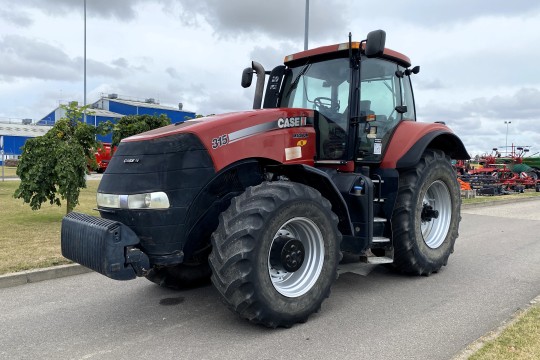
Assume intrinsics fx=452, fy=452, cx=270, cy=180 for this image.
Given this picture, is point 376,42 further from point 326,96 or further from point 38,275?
point 38,275

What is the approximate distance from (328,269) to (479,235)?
604cm

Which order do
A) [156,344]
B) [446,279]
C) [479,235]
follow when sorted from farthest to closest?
[479,235], [446,279], [156,344]

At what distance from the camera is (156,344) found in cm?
367

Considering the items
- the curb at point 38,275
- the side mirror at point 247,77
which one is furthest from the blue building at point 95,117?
the side mirror at point 247,77

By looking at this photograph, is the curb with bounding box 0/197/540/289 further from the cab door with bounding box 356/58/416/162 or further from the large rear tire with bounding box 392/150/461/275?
the large rear tire with bounding box 392/150/461/275

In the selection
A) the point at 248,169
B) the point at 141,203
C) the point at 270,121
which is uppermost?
the point at 270,121

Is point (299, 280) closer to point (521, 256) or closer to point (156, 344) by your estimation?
point (156, 344)

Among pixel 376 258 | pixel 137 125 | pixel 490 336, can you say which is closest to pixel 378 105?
pixel 376 258

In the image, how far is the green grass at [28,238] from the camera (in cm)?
588

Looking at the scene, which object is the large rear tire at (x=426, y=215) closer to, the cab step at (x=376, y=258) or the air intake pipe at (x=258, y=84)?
the cab step at (x=376, y=258)

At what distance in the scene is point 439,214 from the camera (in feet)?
20.3

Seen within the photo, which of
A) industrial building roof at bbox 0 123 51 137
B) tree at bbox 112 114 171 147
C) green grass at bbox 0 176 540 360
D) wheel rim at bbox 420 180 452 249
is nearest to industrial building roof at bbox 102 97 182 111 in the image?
industrial building roof at bbox 0 123 51 137

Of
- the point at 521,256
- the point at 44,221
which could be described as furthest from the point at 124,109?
the point at 521,256

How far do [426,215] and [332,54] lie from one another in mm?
2416
